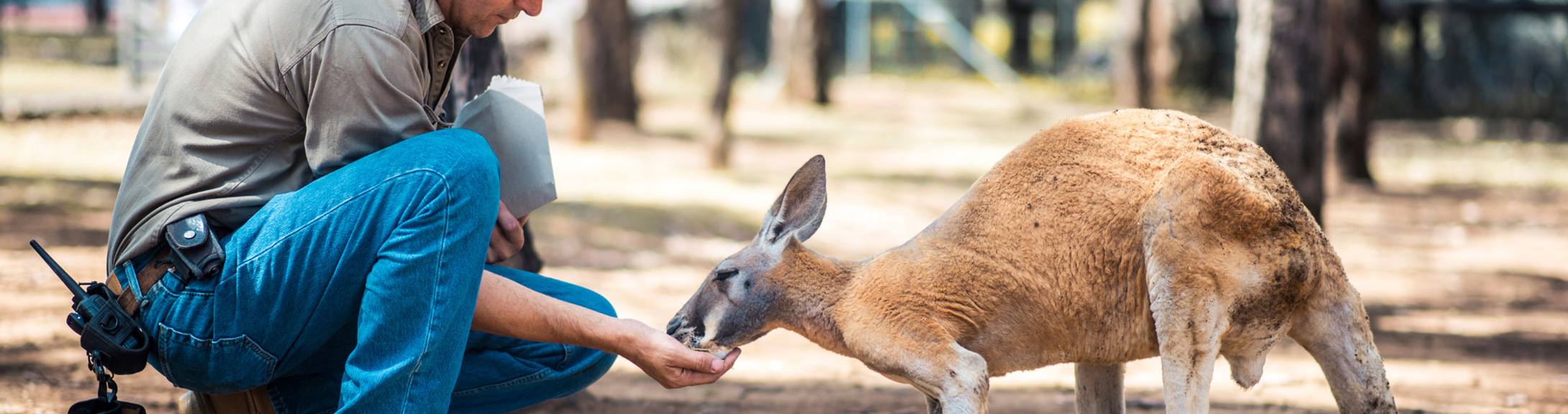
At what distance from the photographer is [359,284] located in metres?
2.34

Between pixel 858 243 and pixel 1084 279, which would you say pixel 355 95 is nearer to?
pixel 1084 279

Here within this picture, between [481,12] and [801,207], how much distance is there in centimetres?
89

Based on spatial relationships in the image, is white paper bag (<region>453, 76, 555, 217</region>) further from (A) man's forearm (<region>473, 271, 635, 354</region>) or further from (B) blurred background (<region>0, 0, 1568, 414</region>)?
(B) blurred background (<region>0, 0, 1568, 414</region>)

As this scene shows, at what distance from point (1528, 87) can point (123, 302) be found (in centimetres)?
1924

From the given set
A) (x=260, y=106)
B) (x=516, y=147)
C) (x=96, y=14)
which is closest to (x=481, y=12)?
(x=516, y=147)

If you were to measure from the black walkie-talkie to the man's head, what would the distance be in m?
0.84

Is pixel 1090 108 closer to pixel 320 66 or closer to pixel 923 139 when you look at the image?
pixel 923 139

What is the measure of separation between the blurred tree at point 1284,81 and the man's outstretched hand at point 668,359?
370 cm

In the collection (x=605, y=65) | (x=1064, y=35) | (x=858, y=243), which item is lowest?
(x=858, y=243)

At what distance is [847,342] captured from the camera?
280cm

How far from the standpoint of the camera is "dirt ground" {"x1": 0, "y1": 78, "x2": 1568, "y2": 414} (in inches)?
164

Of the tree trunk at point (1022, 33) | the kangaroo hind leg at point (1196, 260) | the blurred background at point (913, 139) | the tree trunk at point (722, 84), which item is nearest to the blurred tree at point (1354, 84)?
the blurred background at point (913, 139)

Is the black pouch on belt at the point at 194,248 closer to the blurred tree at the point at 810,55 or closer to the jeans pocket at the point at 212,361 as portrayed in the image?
the jeans pocket at the point at 212,361

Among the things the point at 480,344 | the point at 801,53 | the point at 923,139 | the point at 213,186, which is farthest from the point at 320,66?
the point at 801,53
